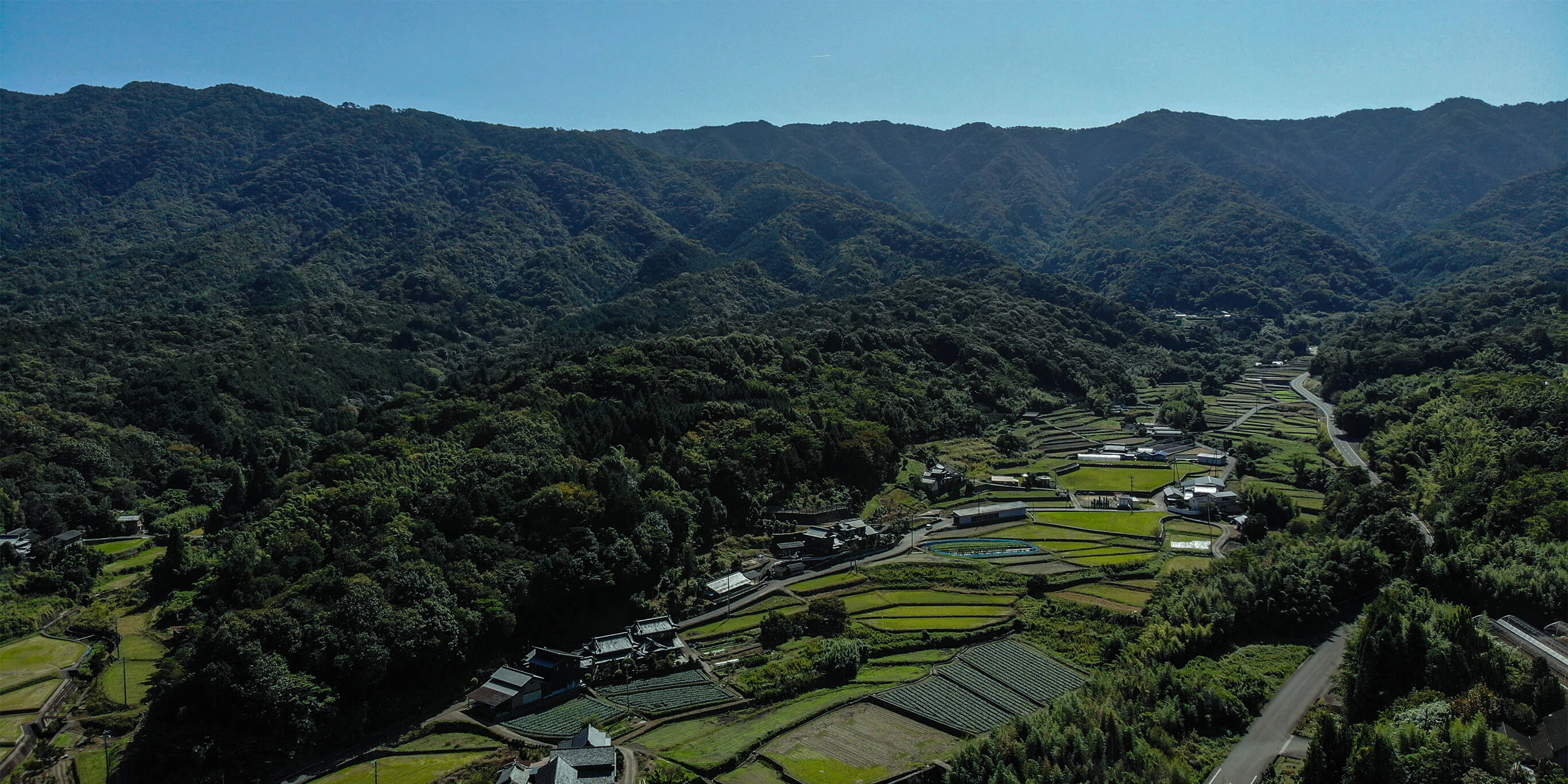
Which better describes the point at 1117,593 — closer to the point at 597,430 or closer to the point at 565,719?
the point at 565,719

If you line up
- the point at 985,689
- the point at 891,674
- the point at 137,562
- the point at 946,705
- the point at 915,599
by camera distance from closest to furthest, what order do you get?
the point at 946,705
the point at 985,689
the point at 891,674
the point at 915,599
the point at 137,562

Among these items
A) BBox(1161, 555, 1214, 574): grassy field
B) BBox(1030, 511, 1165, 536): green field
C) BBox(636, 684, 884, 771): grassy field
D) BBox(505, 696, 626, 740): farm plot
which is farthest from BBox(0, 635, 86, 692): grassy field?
BBox(1161, 555, 1214, 574): grassy field

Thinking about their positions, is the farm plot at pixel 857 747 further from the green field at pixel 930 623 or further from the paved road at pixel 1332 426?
the paved road at pixel 1332 426

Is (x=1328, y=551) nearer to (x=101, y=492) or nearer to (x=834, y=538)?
(x=834, y=538)

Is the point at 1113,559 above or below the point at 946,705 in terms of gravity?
above

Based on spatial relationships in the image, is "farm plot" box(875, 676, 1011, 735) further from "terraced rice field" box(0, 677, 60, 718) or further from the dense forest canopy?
"terraced rice field" box(0, 677, 60, 718)

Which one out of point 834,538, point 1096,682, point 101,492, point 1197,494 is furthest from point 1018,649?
point 101,492

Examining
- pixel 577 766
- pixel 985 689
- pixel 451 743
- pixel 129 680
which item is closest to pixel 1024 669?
pixel 985 689
